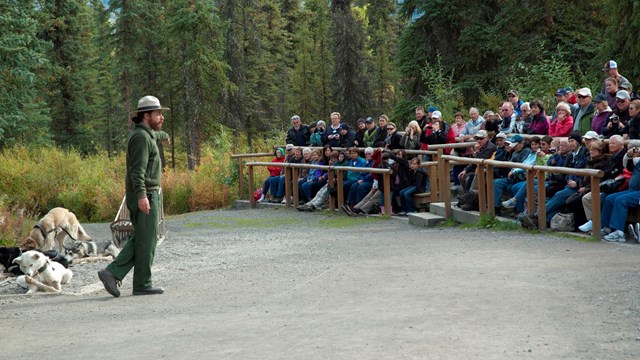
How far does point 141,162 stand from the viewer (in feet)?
32.8

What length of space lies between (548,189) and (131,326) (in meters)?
8.40

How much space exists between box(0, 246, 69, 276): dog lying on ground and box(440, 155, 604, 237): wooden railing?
7225 millimetres

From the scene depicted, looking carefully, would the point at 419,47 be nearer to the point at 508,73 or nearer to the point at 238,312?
the point at 508,73

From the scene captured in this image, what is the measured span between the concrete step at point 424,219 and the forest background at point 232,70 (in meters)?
7.64

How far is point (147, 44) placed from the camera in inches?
2446

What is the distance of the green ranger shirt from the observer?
32.7 feet

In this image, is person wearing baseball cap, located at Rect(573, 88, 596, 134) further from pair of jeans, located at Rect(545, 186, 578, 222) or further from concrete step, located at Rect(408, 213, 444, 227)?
concrete step, located at Rect(408, 213, 444, 227)

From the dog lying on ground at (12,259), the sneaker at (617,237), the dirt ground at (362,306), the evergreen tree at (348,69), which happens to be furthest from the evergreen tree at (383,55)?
the dirt ground at (362,306)

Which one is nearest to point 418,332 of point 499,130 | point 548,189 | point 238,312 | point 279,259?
point 238,312

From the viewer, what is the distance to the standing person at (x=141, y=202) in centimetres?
999

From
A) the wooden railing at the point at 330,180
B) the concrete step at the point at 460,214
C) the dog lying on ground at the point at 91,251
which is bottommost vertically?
the dog lying on ground at the point at 91,251

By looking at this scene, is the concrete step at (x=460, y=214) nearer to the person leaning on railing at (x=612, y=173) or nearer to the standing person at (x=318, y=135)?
the person leaning on railing at (x=612, y=173)

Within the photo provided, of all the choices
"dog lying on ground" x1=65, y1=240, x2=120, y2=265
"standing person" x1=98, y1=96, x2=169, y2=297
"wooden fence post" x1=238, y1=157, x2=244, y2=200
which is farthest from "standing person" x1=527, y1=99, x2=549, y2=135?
"wooden fence post" x1=238, y1=157, x2=244, y2=200

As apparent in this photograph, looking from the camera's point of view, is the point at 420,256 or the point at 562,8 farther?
the point at 562,8
